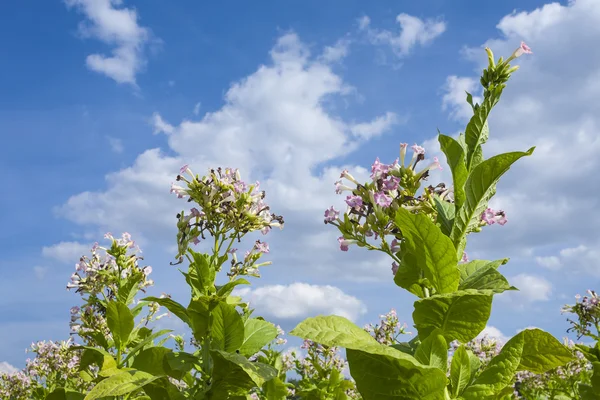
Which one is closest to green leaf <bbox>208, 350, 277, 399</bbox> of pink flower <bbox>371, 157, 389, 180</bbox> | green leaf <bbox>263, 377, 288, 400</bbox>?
green leaf <bbox>263, 377, 288, 400</bbox>

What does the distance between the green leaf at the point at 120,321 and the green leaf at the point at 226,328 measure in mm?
1656

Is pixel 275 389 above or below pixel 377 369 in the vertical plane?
above

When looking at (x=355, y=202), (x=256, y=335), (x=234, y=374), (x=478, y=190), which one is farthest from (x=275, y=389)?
(x=478, y=190)

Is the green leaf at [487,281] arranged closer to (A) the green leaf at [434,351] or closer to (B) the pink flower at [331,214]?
(A) the green leaf at [434,351]

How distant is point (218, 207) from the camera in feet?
15.2

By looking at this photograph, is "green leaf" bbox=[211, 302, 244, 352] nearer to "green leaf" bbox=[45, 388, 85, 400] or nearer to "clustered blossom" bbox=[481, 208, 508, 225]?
"clustered blossom" bbox=[481, 208, 508, 225]

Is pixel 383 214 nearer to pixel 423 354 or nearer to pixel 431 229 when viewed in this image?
pixel 431 229

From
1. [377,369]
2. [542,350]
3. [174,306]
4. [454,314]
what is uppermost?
[174,306]

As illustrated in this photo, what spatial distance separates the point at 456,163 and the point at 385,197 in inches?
20.6

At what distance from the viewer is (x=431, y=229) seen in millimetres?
2514

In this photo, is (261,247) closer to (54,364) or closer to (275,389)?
(275,389)

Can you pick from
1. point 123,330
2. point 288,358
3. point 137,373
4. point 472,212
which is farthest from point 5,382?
point 472,212

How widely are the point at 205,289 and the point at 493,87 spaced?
243 cm

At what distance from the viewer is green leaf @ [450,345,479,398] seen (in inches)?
104
